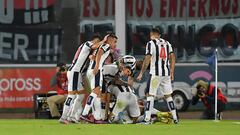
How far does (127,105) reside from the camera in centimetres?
1625

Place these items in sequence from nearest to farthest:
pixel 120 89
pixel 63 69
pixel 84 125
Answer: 1. pixel 84 125
2. pixel 120 89
3. pixel 63 69

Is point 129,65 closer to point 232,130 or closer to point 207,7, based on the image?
point 232,130

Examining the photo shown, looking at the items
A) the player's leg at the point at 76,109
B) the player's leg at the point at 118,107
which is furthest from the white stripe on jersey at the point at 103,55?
the player's leg at the point at 118,107

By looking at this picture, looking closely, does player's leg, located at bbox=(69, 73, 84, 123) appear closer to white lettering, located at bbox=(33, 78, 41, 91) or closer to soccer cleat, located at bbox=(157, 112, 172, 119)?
Result: soccer cleat, located at bbox=(157, 112, 172, 119)

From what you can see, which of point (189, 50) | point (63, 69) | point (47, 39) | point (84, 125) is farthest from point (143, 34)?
point (84, 125)

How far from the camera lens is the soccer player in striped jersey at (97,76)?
Result: 51.4ft

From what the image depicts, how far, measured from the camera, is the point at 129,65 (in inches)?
650

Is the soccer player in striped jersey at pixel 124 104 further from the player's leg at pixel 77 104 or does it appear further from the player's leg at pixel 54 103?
the player's leg at pixel 54 103

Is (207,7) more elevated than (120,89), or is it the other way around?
(207,7)

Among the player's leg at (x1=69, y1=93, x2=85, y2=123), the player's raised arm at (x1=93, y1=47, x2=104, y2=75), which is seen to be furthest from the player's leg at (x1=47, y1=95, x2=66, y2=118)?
the player's raised arm at (x1=93, y1=47, x2=104, y2=75)

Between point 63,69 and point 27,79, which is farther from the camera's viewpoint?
point 27,79

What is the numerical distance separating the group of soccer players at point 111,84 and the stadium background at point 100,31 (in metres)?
7.89

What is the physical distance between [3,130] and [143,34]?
1150 cm

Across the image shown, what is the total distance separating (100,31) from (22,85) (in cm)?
305
